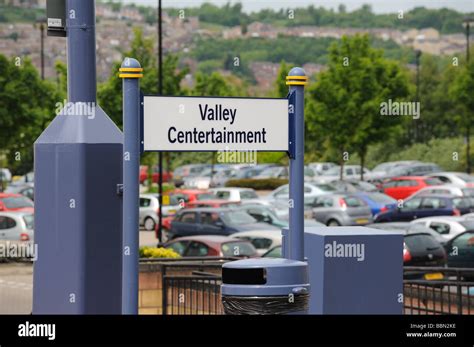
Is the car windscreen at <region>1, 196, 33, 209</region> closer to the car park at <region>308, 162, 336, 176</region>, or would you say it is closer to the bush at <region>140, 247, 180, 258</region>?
the bush at <region>140, 247, 180, 258</region>

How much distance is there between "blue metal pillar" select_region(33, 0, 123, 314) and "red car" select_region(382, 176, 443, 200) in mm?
37777

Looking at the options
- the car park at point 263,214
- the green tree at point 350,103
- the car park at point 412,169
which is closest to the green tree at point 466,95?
the green tree at point 350,103

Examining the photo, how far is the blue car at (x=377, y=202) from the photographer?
35.3 metres

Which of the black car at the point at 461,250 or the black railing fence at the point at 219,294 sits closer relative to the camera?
the black railing fence at the point at 219,294

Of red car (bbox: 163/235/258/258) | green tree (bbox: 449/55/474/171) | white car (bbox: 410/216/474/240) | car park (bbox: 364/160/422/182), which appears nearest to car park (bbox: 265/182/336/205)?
green tree (bbox: 449/55/474/171)

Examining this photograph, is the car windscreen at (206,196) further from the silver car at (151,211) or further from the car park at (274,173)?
the car park at (274,173)

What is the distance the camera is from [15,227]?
28.4m

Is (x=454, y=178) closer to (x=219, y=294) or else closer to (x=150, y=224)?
(x=150, y=224)

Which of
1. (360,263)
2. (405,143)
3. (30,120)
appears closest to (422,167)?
(405,143)

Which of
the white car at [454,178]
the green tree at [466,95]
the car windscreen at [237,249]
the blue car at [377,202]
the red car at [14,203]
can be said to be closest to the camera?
the car windscreen at [237,249]

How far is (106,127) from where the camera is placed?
803 centimetres

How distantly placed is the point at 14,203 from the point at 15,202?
13 cm

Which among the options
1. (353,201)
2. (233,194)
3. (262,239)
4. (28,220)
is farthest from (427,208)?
(28,220)

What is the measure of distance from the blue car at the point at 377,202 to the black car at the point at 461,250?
1298cm
